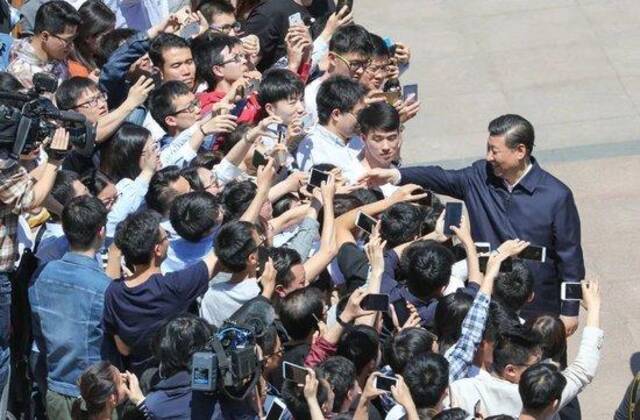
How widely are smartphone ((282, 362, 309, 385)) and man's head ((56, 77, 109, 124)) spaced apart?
115 inches

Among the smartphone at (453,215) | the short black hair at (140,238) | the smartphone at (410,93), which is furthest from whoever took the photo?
the smartphone at (410,93)

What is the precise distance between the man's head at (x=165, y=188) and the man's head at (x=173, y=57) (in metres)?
1.73

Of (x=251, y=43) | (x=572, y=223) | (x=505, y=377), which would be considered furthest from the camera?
(x=251, y=43)

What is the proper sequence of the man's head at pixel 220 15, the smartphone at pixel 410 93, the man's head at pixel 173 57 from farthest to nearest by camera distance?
the man's head at pixel 220 15, the man's head at pixel 173 57, the smartphone at pixel 410 93

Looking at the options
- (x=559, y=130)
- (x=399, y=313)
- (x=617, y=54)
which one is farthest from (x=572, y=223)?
(x=617, y=54)

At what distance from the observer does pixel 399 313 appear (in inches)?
312

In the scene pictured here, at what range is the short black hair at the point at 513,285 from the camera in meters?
8.05

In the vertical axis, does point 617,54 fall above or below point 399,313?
below

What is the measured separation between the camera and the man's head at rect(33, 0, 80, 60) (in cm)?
1009

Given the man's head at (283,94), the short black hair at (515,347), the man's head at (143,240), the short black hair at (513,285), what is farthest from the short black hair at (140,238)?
the man's head at (283,94)

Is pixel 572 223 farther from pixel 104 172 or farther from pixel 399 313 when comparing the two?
pixel 104 172

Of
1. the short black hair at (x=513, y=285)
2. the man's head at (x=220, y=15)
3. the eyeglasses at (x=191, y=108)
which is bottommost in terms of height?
the man's head at (x=220, y=15)

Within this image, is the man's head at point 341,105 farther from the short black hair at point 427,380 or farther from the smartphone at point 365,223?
the short black hair at point 427,380

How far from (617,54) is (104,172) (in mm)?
6324
